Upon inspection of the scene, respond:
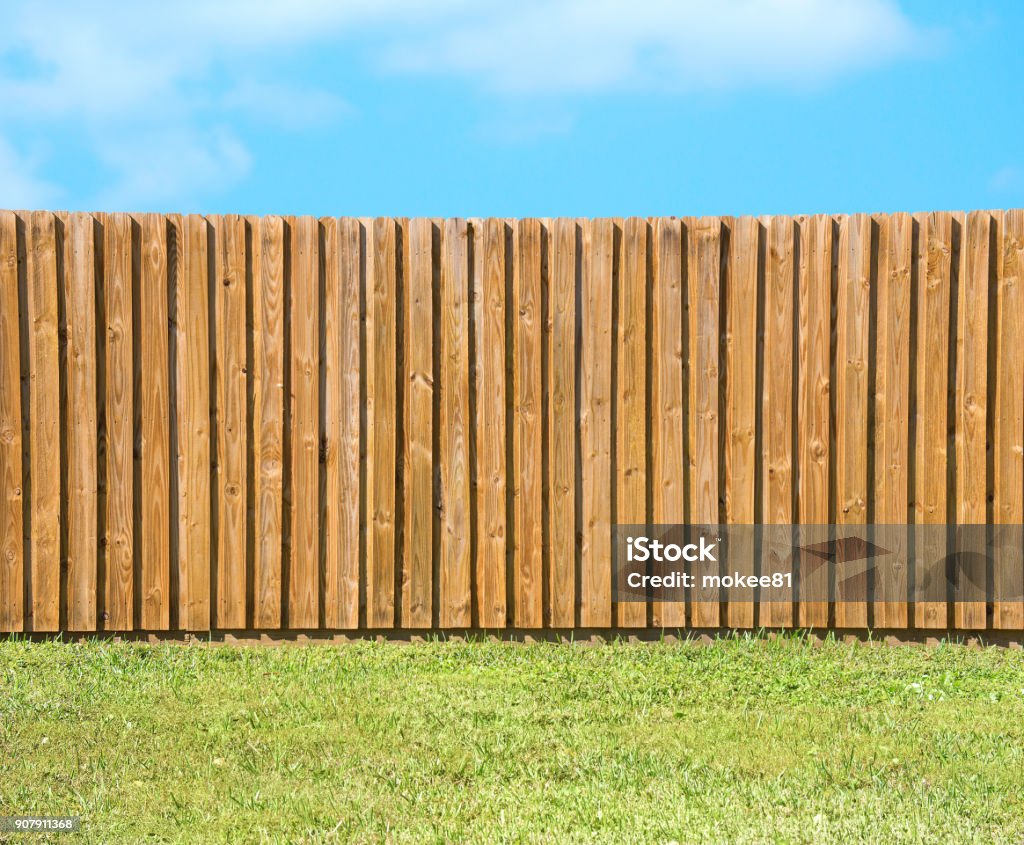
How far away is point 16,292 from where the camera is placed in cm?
631

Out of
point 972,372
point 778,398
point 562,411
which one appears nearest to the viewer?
point 562,411

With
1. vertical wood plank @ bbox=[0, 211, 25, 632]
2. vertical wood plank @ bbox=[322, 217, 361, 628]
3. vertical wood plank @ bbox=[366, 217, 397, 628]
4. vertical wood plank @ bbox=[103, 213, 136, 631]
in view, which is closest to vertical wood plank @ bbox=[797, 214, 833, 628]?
vertical wood plank @ bbox=[366, 217, 397, 628]

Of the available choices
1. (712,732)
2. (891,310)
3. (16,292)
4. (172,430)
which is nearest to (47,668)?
(172,430)

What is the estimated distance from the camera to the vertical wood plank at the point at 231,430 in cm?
623

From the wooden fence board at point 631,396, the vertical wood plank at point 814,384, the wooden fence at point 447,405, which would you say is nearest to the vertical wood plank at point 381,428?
the wooden fence at point 447,405

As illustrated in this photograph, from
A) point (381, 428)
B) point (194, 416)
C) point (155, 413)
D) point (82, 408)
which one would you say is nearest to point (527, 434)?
point (381, 428)

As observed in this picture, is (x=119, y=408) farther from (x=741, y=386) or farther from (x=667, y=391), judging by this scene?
(x=741, y=386)

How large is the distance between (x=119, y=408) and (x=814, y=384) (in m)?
4.26

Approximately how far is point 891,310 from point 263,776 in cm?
452

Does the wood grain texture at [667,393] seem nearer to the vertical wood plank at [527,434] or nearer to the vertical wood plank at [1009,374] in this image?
the vertical wood plank at [527,434]

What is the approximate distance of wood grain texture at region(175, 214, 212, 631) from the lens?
6234 mm

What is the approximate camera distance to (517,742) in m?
4.52

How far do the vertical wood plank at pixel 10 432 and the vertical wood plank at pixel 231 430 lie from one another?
4.08 feet
